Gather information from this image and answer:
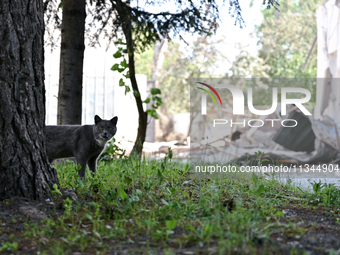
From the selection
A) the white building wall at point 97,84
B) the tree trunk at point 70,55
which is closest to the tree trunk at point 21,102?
the tree trunk at point 70,55

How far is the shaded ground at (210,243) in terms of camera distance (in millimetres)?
2051

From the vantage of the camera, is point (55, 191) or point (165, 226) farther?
point (55, 191)

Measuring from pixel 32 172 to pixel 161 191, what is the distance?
1.20 m

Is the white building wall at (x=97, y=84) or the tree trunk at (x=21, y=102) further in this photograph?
the white building wall at (x=97, y=84)

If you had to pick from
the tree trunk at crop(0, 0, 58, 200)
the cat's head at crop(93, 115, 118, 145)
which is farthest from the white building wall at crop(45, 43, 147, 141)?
the tree trunk at crop(0, 0, 58, 200)

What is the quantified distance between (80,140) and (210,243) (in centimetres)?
308

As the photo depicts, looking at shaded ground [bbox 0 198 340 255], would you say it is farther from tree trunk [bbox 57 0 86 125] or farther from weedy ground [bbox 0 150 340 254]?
tree trunk [bbox 57 0 86 125]

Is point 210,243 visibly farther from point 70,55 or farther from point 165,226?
point 70,55

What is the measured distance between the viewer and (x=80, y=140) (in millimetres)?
4785

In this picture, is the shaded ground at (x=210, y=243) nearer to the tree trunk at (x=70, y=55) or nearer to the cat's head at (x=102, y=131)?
the cat's head at (x=102, y=131)

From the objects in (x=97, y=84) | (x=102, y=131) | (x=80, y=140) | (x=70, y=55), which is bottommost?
(x=80, y=140)

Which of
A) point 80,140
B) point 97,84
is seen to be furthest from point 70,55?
point 97,84

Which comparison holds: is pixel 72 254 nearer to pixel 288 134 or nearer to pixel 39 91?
pixel 39 91

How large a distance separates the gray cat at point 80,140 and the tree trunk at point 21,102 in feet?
5.24
